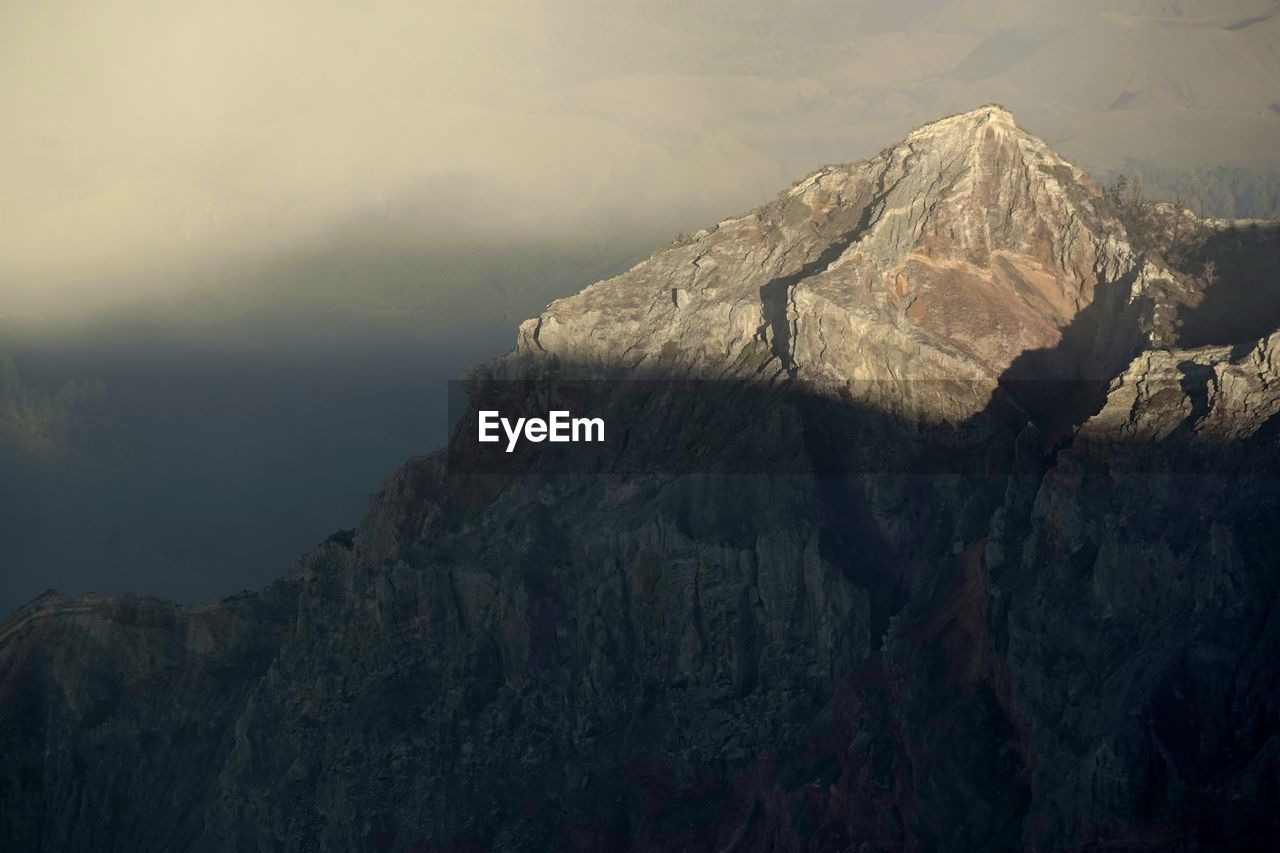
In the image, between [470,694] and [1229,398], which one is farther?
[470,694]

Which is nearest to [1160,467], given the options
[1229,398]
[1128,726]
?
[1229,398]

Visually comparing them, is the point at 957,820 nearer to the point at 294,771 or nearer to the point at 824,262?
the point at 824,262

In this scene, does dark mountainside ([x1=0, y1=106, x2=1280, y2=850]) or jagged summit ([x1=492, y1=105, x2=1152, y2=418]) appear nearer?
dark mountainside ([x1=0, y1=106, x2=1280, y2=850])

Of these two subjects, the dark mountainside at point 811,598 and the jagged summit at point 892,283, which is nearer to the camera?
the dark mountainside at point 811,598

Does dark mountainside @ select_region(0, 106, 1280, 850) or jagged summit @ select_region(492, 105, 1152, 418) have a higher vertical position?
jagged summit @ select_region(492, 105, 1152, 418)

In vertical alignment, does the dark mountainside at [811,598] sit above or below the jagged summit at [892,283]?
below
